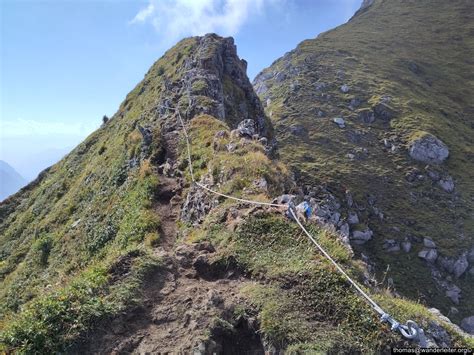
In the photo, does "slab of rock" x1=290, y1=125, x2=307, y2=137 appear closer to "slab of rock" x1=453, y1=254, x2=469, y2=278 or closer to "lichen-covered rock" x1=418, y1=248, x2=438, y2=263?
"lichen-covered rock" x1=418, y1=248, x2=438, y2=263

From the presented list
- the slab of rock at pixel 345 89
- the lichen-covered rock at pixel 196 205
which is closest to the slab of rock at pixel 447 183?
the slab of rock at pixel 345 89

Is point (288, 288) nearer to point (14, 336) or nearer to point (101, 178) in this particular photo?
point (14, 336)

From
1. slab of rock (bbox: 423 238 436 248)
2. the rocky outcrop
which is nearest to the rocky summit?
the rocky outcrop

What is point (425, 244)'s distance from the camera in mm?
110500

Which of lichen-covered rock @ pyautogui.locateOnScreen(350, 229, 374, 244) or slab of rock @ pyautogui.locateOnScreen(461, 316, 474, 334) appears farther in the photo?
lichen-covered rock @ pyautogui.locateOnScreen(350, 229, 374, 244)

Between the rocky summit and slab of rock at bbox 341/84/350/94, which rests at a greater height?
the rocky summit

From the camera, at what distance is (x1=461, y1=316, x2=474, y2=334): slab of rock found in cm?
8794

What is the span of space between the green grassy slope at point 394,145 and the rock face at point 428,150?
260 cm

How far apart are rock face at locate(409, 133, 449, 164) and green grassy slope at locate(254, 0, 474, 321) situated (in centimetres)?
260

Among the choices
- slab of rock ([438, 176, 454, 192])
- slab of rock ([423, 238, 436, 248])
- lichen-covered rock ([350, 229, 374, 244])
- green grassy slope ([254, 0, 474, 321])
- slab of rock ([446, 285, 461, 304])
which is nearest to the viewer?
slab of rock ([446, 285, 461, 304])

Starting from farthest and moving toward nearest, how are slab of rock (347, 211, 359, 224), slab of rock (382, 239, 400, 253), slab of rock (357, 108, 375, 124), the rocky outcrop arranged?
slab of rock (357, 108, 375, 124)
slab of rock (347, 211, 359, 224)
slab of rock (382, 239, 400, 253)
the rocky outcrop

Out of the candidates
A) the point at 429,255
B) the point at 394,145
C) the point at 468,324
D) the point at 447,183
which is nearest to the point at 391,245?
the point at 429,255

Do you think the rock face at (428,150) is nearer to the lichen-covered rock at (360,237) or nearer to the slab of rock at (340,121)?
the slab of rock at (340,121)

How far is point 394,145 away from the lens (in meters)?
148
